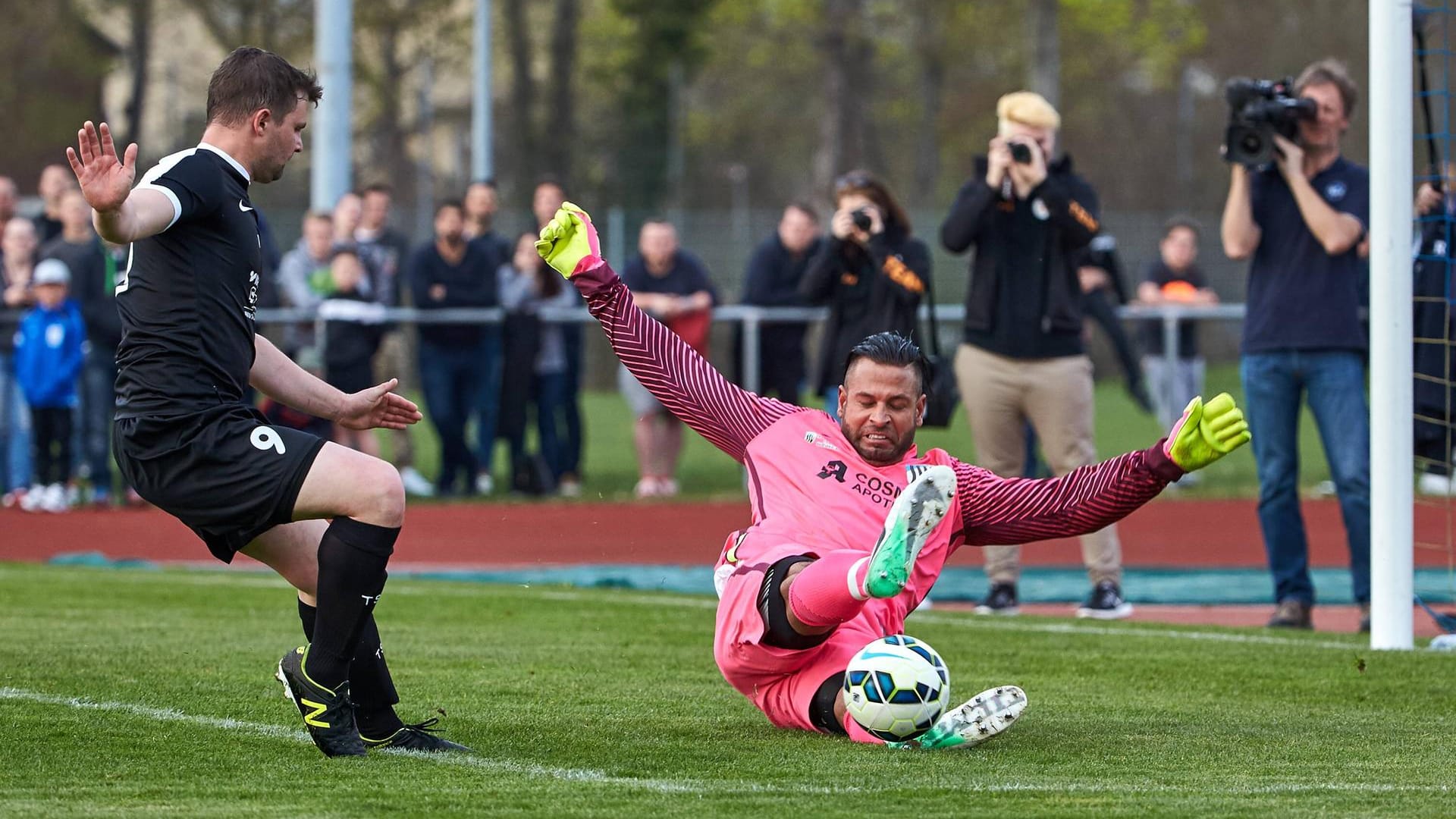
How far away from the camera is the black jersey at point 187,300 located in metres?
5.13

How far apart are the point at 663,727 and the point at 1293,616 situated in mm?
4303

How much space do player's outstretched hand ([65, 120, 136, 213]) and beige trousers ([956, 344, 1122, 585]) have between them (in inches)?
221

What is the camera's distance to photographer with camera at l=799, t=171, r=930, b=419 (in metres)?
10.6

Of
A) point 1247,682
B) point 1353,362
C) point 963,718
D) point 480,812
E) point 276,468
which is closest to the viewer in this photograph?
point 480,812

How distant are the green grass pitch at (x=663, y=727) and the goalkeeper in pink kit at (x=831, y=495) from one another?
18cm

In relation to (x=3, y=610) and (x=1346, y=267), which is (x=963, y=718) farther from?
(x=3, y=610)

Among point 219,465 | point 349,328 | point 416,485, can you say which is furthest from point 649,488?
point 219,465

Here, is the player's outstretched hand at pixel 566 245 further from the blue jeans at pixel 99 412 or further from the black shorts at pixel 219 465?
the blue jeans at pixel 99 412

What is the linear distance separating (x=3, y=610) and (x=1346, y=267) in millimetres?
6586

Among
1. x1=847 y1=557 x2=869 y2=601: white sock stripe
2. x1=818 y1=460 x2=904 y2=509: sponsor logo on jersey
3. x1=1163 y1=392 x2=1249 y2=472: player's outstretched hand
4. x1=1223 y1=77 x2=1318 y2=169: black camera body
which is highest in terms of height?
x1=1223 y1=77 x2=1318 y2=169: black camera body

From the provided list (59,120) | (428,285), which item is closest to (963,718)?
(428,285)

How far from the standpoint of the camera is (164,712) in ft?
20.0

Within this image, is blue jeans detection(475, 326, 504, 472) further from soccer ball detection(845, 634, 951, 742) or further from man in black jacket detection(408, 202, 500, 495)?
soccer ball detection(845, 634, 951, 742)

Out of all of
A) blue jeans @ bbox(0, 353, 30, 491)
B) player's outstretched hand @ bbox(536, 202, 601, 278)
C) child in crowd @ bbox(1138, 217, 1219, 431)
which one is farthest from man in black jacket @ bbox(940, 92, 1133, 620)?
blue jeans @ bbox(0, 353, 30, 491)
